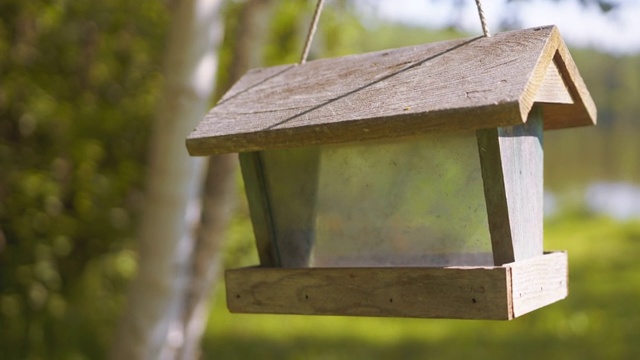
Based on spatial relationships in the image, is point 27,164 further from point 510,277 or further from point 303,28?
point 510,277

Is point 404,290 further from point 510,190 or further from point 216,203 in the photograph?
point 216,203

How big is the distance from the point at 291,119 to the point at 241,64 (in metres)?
2.88

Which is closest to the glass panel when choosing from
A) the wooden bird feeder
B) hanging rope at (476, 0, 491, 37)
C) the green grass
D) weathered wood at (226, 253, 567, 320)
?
the wooden bird feeder

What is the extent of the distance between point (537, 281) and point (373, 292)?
0.33 metres

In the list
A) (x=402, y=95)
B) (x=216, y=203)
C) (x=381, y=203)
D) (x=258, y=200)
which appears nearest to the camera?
(x=402, y=95)

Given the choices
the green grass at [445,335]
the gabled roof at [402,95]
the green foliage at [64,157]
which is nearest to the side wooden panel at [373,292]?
the gabled roof at [402,95]

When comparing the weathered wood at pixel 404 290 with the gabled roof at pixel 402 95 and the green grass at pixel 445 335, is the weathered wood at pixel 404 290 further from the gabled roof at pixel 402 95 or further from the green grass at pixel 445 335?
the green grass at pixel 445 335

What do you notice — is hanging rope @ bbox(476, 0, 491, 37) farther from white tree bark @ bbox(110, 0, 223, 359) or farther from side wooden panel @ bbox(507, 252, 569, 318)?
white tree bark @ bbox(110, 0, 223, 359)

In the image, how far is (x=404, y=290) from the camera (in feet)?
5.76

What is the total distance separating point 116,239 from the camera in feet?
19.3

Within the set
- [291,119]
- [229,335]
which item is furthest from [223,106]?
[229,335]

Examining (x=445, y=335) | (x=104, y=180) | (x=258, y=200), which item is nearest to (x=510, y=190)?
(x=258, y=200)

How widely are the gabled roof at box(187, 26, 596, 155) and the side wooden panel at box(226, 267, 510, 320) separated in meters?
0.29

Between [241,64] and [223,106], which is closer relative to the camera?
[223,106]
